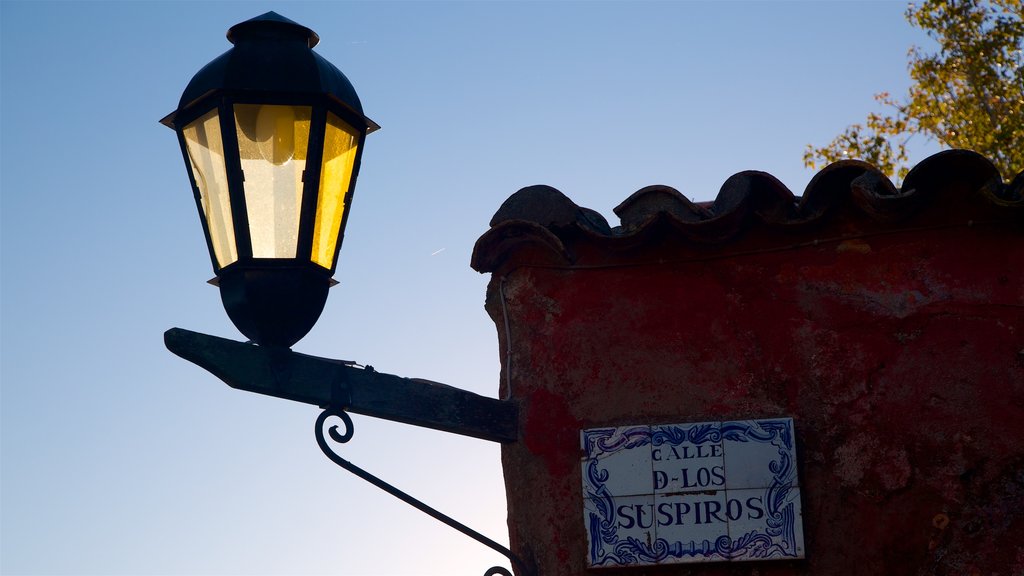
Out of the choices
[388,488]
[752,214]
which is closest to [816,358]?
[752,214]

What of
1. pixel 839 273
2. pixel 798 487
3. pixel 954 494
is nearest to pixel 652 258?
pixel 839 273

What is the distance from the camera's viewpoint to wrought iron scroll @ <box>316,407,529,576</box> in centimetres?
342

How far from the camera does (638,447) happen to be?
3824 mm

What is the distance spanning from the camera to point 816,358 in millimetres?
3859

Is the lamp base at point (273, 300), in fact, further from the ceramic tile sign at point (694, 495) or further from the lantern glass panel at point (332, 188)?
the ceramic tile sign at point (694, 495)

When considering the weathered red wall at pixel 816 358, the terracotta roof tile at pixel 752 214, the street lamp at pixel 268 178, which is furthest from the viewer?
the terracotta roof tile at pixel 752 214

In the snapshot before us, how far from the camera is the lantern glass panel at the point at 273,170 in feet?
10.6

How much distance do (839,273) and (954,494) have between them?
2.50ft

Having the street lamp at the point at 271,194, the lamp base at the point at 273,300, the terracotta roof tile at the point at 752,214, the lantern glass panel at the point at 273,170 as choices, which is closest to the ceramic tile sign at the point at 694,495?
the terracotta roof tile at the point at 752,214

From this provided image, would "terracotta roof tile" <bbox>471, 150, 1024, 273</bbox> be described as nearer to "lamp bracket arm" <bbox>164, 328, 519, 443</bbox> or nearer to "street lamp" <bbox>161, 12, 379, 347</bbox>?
"lamp bracket arm" <bbox>164, 328, 519, 443</bbox>

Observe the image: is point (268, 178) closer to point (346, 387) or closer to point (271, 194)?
point (271, 194)

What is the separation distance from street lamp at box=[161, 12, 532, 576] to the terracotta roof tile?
87cm

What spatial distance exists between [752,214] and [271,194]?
158 cm

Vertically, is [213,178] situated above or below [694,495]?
above
